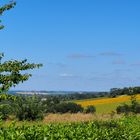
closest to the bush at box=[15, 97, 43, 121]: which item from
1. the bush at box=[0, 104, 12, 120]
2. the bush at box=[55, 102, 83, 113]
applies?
the bush at box=[0, 104, 12, 120]

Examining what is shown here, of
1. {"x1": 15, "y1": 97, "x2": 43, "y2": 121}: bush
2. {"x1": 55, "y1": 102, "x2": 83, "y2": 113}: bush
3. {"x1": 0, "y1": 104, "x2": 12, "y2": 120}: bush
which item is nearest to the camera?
{"x1": 0, "y1": 104, "x2": 12, "y2": 120}: bush

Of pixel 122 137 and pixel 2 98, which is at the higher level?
pixel 2 98

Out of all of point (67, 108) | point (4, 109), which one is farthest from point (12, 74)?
point (67, 108)

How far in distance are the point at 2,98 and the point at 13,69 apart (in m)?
1.24

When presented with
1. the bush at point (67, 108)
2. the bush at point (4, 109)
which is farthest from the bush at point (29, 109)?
the bush at point (67, 108)

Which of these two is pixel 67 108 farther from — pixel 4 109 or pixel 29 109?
pixel 4 109

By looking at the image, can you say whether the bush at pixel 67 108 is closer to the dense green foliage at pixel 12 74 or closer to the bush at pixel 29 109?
the bush at pixel 29 109

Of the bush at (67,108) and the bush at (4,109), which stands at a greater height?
the bush at (67,108)

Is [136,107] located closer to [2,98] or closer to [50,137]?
[2,98]

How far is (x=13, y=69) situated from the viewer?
19.6m

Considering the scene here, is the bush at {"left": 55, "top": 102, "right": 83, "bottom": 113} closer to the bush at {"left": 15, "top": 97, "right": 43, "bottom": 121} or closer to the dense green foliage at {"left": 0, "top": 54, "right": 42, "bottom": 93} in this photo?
the bush at {"left": 15, "top": 97, "right": 43, "bottom": 121}

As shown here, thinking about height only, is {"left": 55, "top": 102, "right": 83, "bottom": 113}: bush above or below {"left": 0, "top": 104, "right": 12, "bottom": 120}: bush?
above

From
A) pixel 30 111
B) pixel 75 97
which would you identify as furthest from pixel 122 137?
pixel 75 97

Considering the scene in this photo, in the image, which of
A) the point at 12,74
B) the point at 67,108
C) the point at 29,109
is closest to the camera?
the point at 12,74
